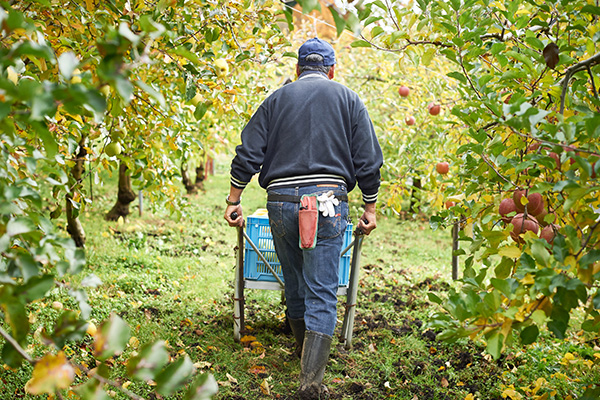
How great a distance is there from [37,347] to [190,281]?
193 cm

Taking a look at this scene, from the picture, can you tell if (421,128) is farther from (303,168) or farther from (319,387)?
(319,387)

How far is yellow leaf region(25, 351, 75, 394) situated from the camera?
0.74m

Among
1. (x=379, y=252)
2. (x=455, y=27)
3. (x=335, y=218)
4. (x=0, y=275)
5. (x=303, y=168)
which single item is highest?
(x=455, y=27)

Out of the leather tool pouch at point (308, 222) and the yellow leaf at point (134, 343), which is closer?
the leather tool pouch at point (308, 222)

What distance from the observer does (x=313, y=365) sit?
2.50 meters

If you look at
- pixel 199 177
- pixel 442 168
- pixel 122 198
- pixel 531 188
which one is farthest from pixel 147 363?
pixel 199 177

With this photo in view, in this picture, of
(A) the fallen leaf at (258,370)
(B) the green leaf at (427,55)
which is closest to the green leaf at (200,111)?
(B) the green leaf at (427,55)

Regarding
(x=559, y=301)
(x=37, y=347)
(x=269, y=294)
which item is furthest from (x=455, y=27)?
(x=269, y=294)

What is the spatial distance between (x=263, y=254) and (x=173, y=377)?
2.54 meters

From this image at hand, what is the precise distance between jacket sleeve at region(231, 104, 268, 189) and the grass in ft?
3.70

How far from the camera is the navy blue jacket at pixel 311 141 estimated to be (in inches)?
104

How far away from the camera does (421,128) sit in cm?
522

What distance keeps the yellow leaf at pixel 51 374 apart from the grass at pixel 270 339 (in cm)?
169

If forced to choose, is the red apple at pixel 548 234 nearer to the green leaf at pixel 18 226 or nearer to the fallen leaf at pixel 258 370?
the green leaf at pixel 18 226
